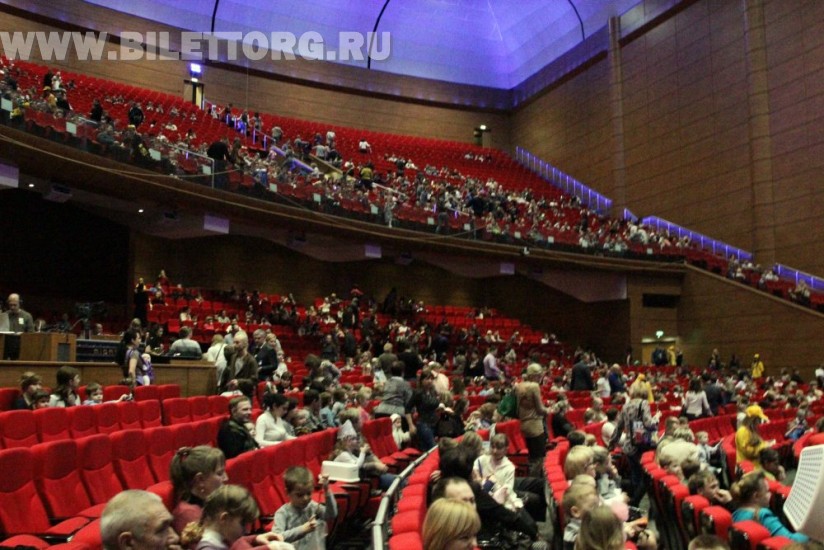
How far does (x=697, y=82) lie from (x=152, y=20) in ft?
47.6

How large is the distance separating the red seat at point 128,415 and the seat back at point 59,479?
187 centimetres

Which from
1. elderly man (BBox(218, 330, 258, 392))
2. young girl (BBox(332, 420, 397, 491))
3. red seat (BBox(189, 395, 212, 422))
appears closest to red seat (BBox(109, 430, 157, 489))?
young girl (BBox(332, 420, 397, 491))

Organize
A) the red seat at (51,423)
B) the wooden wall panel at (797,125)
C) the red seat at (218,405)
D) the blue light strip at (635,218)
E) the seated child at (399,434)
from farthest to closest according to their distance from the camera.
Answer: the blue light strip at (635,218)
the wooden wall panel at (797,125)
the red seat at (218,405)
the seated child at (399,434)
the red seat at (51,423)

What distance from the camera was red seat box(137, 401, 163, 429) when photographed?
588 centimetres

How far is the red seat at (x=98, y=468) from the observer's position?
381cm

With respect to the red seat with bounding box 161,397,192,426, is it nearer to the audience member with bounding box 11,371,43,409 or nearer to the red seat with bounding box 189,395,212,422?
the red seat with bounding box 189,395,212,422

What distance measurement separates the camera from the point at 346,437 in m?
4.91

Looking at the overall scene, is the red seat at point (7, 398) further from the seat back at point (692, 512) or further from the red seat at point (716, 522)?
the red seat at point (716, 522)

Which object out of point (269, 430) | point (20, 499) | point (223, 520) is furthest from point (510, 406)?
point (223, 520)

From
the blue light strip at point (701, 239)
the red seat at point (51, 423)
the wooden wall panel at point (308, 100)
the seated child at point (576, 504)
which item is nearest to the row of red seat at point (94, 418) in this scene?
the red seat at point (51, 423)

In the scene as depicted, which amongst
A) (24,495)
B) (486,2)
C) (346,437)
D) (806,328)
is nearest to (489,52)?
(486,2)

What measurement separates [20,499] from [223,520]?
1.45 meters

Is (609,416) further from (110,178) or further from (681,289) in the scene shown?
(681,289)

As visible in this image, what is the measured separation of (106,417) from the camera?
544 cm
